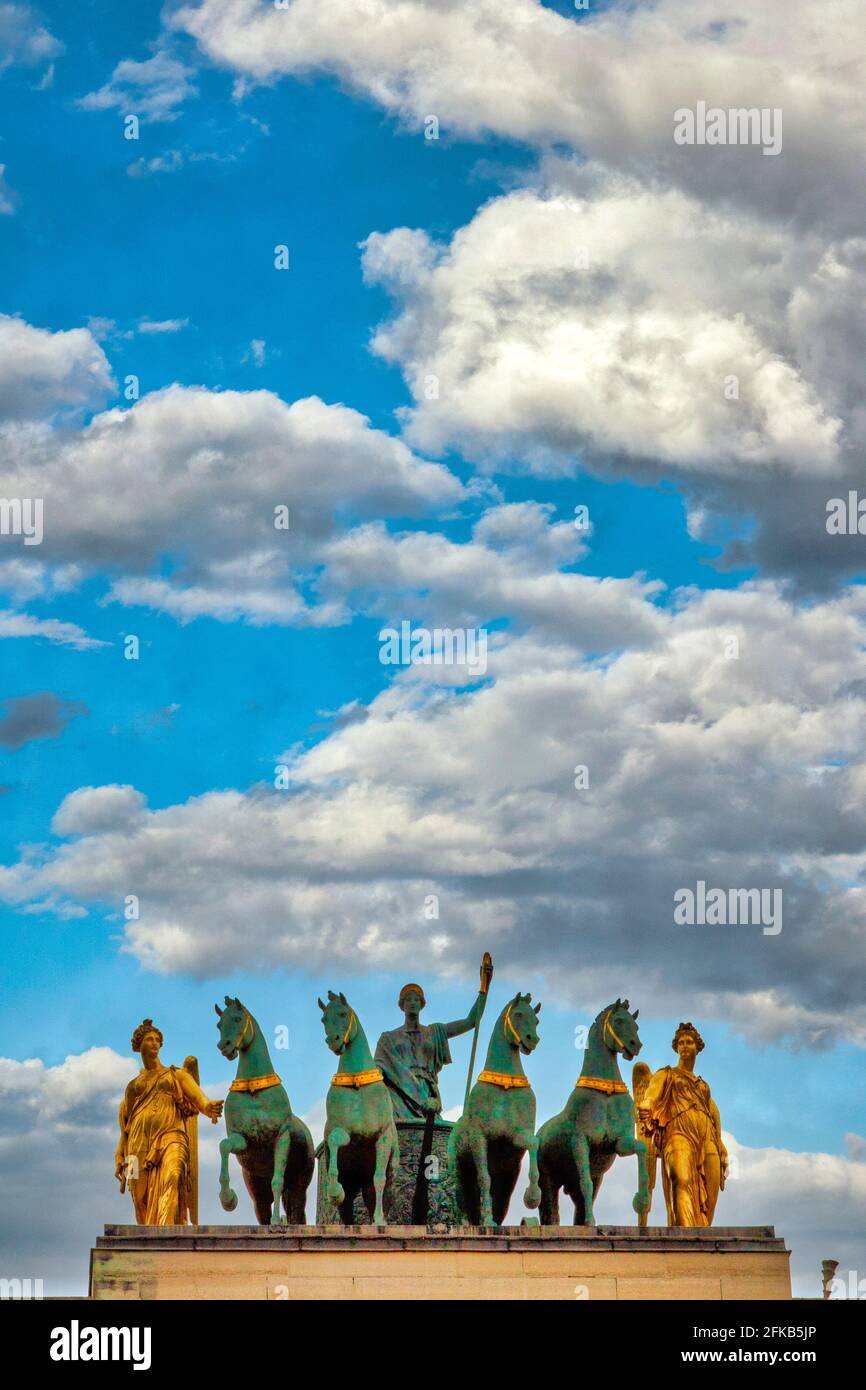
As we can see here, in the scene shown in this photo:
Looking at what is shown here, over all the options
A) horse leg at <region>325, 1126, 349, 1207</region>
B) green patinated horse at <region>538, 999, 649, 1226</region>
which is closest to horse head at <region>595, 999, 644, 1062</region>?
green patinated horse at <region>538, 999, 649, 1226</region>

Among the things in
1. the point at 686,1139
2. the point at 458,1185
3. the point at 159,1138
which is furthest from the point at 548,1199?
the point at 159,1138

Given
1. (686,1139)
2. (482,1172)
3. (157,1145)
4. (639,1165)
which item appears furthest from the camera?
(686,1139)

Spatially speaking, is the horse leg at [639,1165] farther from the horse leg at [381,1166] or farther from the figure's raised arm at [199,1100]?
the figure's raised arm at [199,1100]

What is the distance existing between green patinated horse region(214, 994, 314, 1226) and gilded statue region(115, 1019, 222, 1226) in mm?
840

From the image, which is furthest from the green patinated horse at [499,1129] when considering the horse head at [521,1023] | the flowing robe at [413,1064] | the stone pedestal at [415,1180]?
the flowing robe at [413,1064]

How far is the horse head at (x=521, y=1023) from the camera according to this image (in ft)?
107

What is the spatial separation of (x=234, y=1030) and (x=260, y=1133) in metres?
1.44

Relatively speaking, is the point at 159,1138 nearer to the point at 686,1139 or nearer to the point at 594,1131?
the point at 594,1131

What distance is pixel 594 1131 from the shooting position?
32188mm

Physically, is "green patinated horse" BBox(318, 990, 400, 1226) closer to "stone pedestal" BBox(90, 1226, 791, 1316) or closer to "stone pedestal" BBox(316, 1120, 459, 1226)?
"stone pedestal" BBox(90, 1226, 791, 1316)
